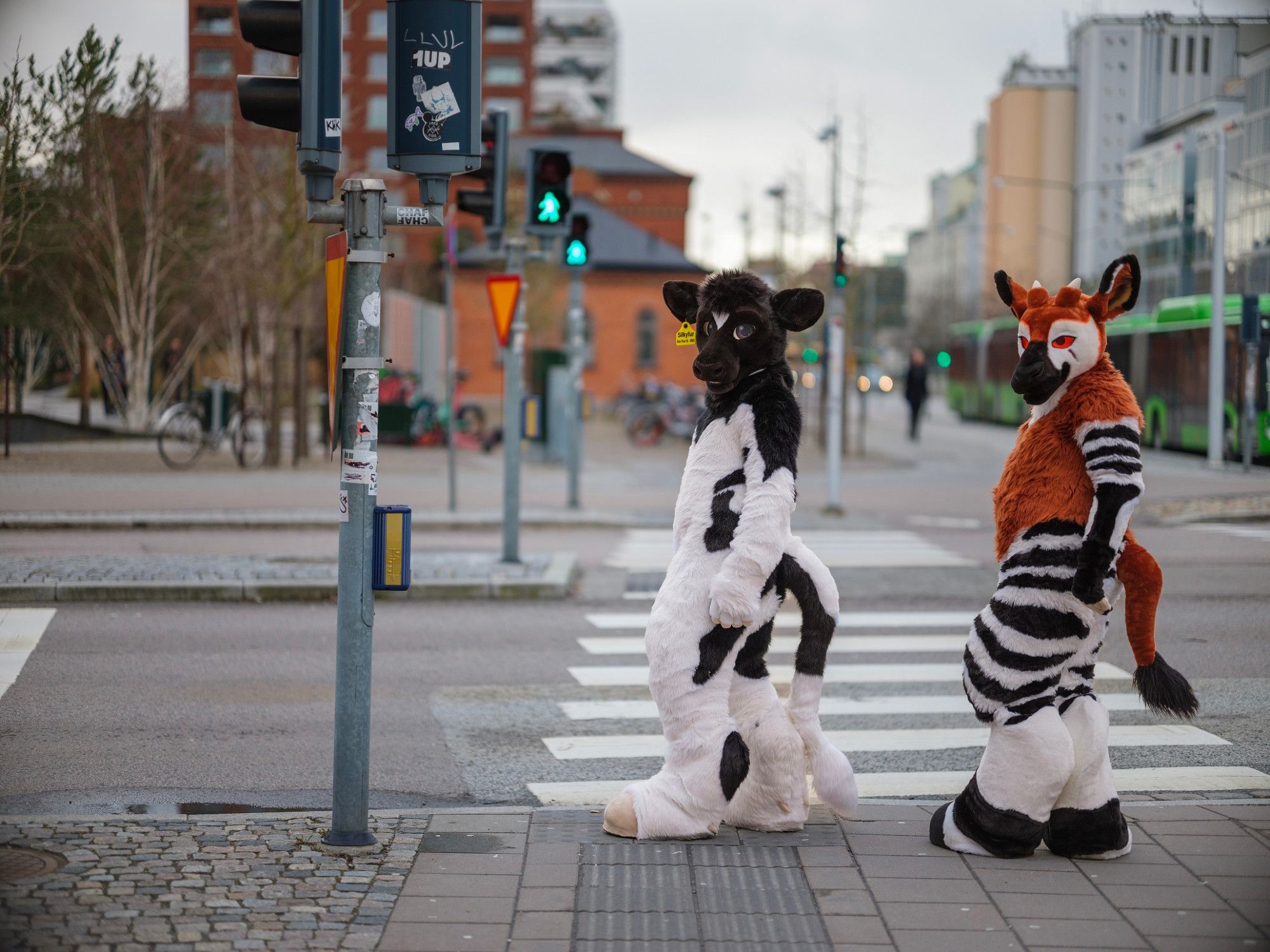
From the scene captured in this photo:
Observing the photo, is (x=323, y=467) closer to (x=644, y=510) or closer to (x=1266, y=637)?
(x=644, y=510)

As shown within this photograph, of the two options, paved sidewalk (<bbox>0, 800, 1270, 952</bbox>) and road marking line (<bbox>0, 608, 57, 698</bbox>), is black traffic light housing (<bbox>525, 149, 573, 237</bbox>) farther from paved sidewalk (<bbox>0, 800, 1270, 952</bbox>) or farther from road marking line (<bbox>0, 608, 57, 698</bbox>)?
paved sidewalk (<bbox>0, 800, 1270, 952</bbox>)

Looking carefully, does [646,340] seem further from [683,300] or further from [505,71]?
[683,300]

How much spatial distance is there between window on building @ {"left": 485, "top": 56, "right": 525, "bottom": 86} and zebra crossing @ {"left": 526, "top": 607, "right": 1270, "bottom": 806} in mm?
86032

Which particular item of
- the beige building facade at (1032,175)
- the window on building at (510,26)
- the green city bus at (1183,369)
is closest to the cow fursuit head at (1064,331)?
the beige building facade at (1032,175)

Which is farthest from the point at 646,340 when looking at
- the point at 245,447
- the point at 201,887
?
the point at 201,887

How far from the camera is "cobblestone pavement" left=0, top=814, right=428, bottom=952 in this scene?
4.14 m

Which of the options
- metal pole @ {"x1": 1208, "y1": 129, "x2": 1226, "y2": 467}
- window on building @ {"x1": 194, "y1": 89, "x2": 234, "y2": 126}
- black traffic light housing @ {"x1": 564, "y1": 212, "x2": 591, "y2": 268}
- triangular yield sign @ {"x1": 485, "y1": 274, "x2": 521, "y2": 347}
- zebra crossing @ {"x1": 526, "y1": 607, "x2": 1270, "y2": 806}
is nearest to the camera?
zebra crossing @ {"x1": 526, "y1": 607, "x2": 1270, "y2": 806}

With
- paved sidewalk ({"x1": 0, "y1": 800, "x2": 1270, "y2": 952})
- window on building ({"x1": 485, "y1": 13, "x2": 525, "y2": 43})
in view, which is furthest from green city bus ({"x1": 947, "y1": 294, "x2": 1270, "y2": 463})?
window on building ({"x1": 485, "y1": 13, "x2": 525, "y2": 43})

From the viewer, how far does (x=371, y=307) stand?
503 centimetres

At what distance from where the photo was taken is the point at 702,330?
550 cm

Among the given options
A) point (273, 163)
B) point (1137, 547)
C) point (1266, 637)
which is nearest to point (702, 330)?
point (1137, 547)

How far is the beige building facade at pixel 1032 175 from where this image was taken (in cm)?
2472

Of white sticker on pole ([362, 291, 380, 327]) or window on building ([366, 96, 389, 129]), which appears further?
window on building ([366, 96, 389, 129])

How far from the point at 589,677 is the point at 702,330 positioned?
370 centimetres
